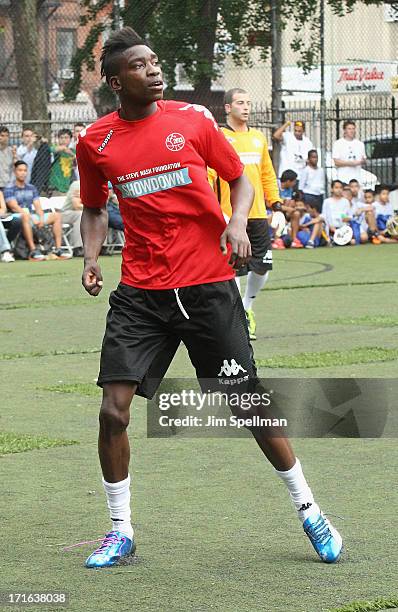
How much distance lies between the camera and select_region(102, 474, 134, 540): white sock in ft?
17.8

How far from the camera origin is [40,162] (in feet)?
77.1

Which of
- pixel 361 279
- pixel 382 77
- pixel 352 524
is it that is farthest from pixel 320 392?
pixel 382 77

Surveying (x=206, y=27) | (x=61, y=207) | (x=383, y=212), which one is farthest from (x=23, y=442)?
(x=206, y=27)

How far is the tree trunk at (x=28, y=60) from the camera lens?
90.0 feet

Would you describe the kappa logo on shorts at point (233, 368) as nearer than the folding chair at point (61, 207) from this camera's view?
Yes

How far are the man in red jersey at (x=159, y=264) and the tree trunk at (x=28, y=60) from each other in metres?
22.2

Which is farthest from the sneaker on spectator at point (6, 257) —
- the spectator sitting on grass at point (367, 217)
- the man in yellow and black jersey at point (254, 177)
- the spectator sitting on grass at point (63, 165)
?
the man in yellow and black jersey at point (254, 177)

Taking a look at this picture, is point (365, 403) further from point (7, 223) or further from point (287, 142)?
point (287, 142)

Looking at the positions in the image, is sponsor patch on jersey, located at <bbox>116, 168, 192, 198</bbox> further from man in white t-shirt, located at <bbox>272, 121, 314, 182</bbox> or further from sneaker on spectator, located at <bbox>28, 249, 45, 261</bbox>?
man in white t-shirt, located at <bbox>272, 121, 314, 182</bbox>

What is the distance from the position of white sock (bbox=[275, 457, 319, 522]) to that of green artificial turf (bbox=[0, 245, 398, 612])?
0.17 metres

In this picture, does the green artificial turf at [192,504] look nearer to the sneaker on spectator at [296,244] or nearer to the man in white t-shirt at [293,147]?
the sneaker on spectator at [296,244]

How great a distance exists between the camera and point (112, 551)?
17.5 ft

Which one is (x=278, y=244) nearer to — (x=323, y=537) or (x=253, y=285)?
(x=253, y=285)

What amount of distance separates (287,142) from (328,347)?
14.3 meters
